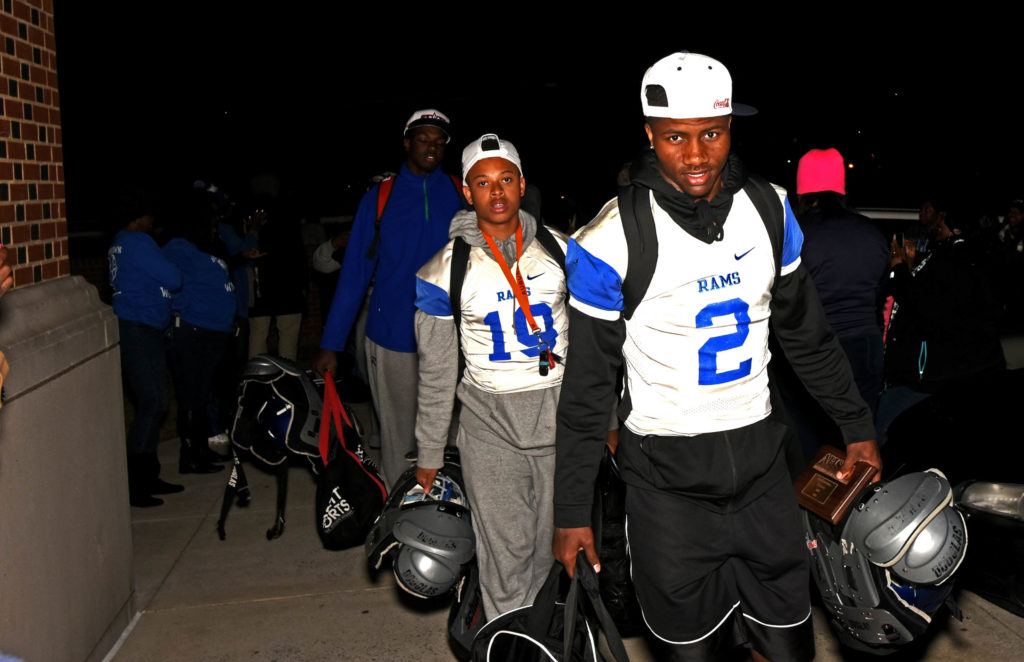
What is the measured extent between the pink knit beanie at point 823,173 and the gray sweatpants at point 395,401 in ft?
7.54

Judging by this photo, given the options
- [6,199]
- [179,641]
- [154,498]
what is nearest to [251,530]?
[154,498]

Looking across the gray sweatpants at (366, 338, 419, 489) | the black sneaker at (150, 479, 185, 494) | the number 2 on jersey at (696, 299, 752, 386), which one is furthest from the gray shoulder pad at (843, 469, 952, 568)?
the black sneaker at (150, 479, 185, 494)

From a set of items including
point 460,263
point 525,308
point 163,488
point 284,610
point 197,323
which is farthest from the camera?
point 197,323

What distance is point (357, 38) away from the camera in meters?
22.8

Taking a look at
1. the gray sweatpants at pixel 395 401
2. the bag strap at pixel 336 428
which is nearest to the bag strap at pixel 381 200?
the gray sweatpants at pixel 395 401

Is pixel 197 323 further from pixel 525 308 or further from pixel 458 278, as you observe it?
pixel 525 308

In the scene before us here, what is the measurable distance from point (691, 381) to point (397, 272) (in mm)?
2725

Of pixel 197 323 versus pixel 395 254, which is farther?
pixel 197 323

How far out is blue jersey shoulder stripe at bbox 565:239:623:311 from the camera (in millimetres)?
2861

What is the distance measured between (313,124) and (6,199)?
2400 centimetres

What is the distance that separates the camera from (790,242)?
3074 mm

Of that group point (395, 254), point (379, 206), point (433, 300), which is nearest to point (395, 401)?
point (395, 254)

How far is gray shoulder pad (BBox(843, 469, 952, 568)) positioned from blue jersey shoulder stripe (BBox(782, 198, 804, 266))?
0.80m

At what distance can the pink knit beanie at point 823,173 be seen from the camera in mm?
5098
